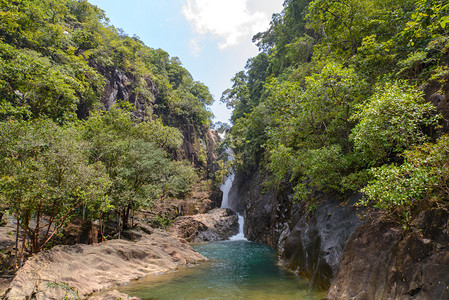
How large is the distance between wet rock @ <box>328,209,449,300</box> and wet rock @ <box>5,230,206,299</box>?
942 centimetres

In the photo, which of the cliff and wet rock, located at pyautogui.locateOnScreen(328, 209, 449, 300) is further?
the cliff

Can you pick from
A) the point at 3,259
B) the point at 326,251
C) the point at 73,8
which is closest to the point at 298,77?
the point at 326,251

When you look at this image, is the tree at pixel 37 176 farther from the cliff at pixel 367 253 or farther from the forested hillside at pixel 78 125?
the cliff at pixel 367 253

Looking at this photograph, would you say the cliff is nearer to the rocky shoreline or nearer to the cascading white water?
the rocky shoreline

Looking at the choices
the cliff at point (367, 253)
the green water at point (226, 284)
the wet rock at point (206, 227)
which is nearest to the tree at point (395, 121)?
the cliff at point (367, 253)

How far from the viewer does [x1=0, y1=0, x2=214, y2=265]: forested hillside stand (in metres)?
9.59

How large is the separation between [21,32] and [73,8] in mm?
19508

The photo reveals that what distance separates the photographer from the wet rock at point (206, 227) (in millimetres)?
26503

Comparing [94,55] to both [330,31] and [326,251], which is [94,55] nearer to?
[330,31]

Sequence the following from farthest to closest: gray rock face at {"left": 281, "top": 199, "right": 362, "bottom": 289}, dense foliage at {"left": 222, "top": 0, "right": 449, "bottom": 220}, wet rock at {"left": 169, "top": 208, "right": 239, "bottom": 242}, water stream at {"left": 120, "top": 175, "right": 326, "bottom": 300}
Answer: wet rock at {"left": 169, "top": 208, "right": 239, "bottom": 242}, gray rock face at {"left": 281, "top": 199, "right": 362, "bottom": 289}, water stream at {"left": 120, "top": 175, "right": 326, "bottom": 300}, dense foliage at {"left": 222, "top": 0, "right": 449, "bottom": 220}

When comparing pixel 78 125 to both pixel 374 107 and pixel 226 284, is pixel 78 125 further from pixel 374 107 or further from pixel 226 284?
pixel 374 107

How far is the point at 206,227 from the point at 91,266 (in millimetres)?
19081

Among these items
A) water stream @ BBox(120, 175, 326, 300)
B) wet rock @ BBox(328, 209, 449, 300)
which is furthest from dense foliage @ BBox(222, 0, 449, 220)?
water stream @ BBox(120, 175, 326, 300)

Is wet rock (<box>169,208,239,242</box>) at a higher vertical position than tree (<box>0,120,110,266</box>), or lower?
lower
